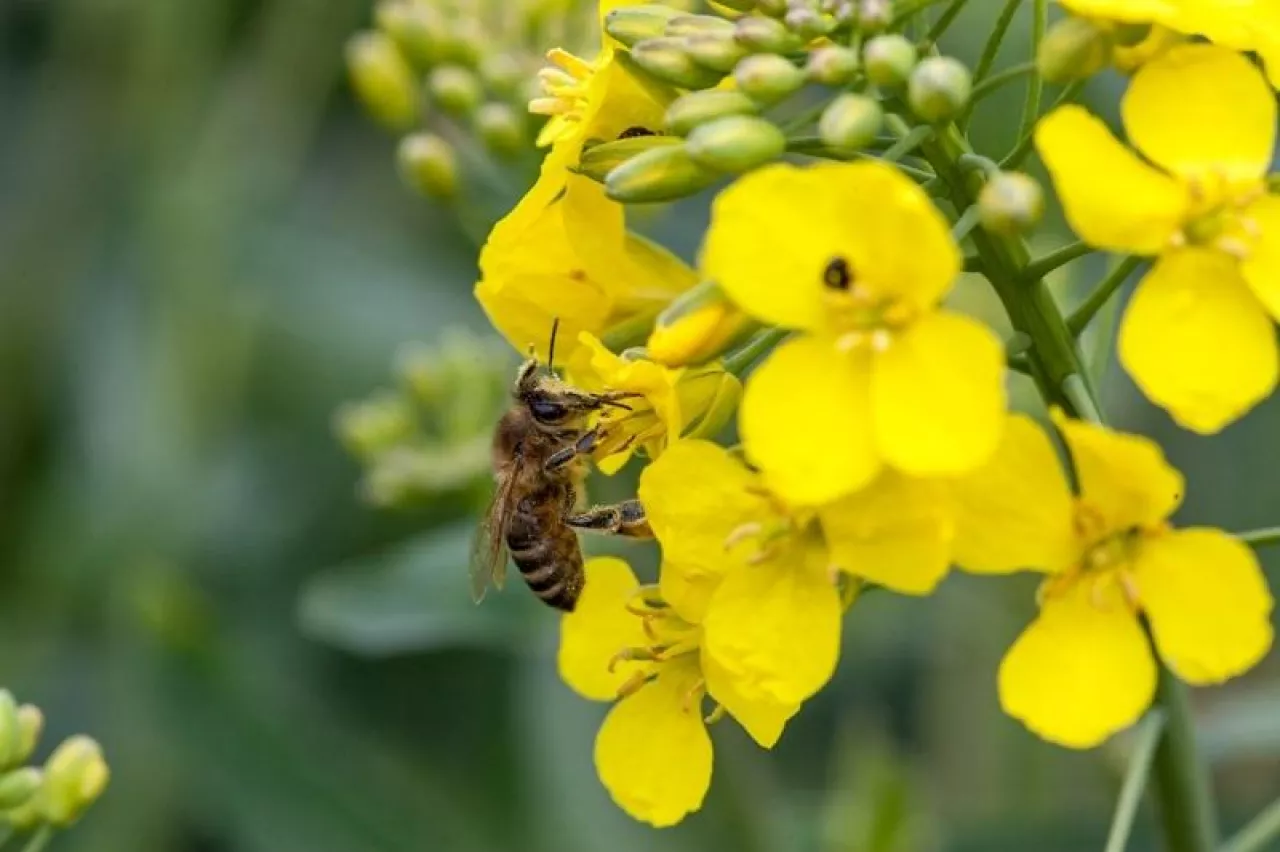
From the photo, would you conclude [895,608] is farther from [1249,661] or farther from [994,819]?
[1249,661]

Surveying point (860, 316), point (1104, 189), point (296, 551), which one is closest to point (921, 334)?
point (860, 316)

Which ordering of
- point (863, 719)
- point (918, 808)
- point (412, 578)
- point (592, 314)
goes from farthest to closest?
point (863, 719) → point (918, 808) → point (412, 578) → point (592, 314)

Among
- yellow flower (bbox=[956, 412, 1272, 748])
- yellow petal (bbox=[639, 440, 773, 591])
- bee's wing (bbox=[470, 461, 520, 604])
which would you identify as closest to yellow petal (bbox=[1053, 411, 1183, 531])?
yellow flower (bbox=[956, 412, 1272, 748])

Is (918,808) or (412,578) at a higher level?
(412,578)

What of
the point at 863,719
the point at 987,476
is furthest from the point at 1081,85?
the point at 863,719

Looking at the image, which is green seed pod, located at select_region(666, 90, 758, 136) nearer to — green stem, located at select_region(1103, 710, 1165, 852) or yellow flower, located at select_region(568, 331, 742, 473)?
yellow flower, located at select_region(568, 331, 742, 473)

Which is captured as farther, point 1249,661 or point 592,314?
point 592,314
